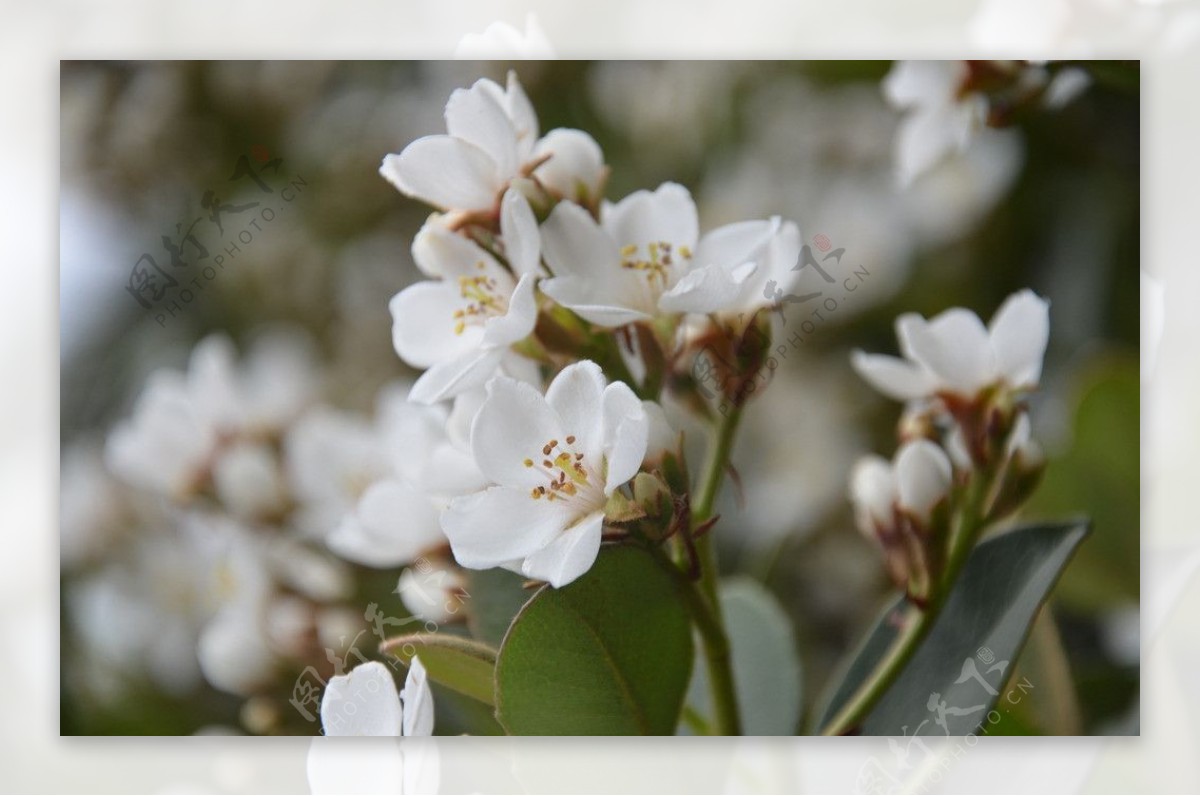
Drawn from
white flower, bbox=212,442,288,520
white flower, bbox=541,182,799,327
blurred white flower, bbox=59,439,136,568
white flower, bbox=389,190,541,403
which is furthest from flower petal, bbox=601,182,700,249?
blurred white flower, bbox=59,439,136,568

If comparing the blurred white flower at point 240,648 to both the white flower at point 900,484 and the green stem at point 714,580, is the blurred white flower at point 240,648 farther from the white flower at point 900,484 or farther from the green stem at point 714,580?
the white flower at point 900,484

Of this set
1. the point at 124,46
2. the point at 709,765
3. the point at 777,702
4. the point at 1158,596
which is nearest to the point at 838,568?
the point at 777,702

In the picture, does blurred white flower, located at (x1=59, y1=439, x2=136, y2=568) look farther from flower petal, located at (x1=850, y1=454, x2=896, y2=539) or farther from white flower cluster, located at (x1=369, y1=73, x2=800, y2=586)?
flower petal, located at (x1=850, y1=454, x2=896, y2=539)

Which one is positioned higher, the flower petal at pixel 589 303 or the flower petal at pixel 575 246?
the flower petal at pixel 575 246

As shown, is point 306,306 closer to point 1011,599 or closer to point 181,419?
point 181,419

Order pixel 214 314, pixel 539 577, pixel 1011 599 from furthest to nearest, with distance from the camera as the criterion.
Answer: pixel 214 314 < pixel 1011 599 < pixel 539 577

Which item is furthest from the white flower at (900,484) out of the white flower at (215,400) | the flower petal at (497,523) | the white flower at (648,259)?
the white flower at (215,400)
